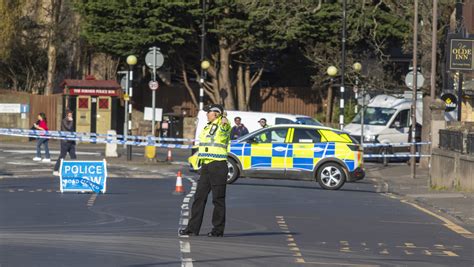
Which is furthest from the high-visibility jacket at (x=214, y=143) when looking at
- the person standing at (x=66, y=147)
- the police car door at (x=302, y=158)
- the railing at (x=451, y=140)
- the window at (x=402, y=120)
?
the window at (x=402, y=120)

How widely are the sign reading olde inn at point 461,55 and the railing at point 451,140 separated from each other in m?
4.24

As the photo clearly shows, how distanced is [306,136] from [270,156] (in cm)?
96

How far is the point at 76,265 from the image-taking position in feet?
38.3

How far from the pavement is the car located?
1.42 m

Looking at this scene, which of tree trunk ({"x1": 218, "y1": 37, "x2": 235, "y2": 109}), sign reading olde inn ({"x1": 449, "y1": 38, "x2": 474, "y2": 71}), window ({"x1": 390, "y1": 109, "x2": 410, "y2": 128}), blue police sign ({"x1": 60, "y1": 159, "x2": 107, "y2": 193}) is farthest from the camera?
tree trunk ({"x1": 218, "y1": 37, "x2": 235, "y2": 109})

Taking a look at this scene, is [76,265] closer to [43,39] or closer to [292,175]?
[292,175]

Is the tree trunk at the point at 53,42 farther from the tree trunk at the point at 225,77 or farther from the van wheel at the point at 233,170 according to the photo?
the van wheel at the point at 233,170

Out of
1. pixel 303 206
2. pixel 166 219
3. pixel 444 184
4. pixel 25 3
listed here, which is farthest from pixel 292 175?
pixel 25 3

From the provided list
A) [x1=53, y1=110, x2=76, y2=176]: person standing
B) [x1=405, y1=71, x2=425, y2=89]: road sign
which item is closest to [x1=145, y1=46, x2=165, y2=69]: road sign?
[x1=53, y1=110, x2=76, y2=176]: person standing

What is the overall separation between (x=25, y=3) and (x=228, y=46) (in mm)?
9512

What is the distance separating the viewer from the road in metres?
12.7

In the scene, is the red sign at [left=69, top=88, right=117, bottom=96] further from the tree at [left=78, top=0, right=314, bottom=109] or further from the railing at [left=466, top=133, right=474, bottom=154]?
the railing at [left=466, top=133, right=474, bottom=154]

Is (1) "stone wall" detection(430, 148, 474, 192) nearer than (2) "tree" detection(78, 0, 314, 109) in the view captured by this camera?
Yes

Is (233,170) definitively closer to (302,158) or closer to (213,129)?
(302,158)
